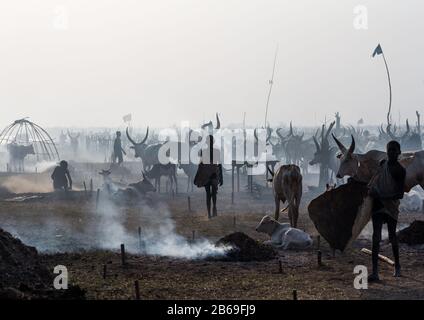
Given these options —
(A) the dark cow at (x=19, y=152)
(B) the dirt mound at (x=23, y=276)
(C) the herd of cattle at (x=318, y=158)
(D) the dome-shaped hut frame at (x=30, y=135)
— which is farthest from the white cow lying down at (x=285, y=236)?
(A) the dark cow at (x=19, y=152)

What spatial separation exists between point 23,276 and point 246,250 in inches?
209

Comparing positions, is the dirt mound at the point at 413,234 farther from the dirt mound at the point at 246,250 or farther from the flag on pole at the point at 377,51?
the flag on pole at the point at 377,51

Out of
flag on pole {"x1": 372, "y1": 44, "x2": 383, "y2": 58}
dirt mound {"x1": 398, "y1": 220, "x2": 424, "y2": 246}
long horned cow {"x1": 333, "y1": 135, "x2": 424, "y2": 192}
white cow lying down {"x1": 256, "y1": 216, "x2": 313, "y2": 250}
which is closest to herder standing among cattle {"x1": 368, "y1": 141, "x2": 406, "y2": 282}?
white cow lying down {"x1": 256, "y1": 216, "x2": 313, "y2": 250}

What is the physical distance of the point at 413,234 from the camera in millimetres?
14945

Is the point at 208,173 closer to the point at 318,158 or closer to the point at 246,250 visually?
the point at 246,250

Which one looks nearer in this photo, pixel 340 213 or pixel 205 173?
pixel 340 213

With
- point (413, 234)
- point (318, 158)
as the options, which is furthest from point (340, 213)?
point (318, 158)

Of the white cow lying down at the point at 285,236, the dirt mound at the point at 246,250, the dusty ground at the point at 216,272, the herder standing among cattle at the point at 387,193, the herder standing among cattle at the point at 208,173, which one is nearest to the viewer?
the dusty ground at the point at 216,272

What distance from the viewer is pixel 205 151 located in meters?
21.6

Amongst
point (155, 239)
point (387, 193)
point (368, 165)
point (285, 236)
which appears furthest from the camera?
point (368, 165)

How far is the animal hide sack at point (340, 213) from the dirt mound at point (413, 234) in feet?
8.20

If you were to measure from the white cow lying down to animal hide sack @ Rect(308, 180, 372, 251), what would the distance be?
3.16 feet

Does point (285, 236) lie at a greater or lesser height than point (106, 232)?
greater

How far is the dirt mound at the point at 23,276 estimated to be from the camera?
9539mm
